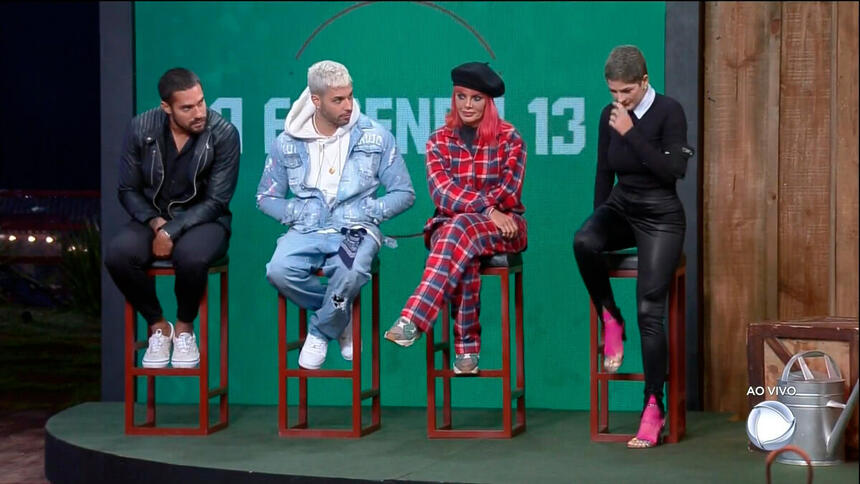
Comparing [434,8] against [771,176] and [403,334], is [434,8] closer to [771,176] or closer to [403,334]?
[771,176]

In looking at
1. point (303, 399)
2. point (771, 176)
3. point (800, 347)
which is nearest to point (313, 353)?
point (303, 399)

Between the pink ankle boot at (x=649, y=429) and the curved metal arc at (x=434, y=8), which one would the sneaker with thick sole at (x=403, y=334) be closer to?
the pink ankle boot at (x=649, y=429)

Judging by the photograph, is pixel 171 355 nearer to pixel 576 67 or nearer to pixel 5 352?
pixel 5 352

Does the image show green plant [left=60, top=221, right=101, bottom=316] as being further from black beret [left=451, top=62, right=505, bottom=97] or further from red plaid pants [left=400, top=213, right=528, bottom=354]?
black beret [left=451, top=62, right=505, bottom=97]

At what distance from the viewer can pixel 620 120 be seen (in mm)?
4734

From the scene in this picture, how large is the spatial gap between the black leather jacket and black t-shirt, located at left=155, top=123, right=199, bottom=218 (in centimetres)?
1

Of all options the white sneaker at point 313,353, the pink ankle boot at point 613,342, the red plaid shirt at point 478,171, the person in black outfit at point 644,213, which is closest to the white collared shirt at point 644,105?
the person in black outfit at point 644,213

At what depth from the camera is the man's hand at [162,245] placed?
509cm

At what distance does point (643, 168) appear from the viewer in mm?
4828

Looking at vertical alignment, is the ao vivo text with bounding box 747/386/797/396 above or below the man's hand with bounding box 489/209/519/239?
below

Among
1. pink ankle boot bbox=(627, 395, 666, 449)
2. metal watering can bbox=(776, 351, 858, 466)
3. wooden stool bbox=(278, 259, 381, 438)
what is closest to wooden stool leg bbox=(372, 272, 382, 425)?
wooden stool bbox=(278, 259, 381, 438)

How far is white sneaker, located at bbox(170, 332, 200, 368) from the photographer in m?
5.16

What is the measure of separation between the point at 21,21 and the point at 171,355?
209 cm

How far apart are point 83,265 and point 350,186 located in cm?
195
